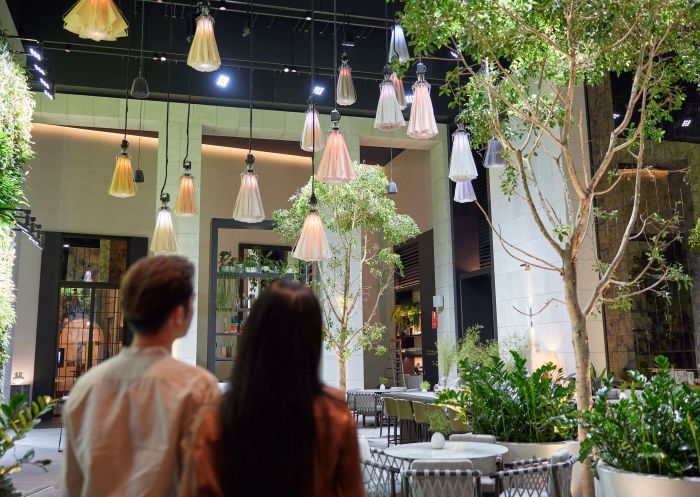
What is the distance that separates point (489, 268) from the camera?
1347cm

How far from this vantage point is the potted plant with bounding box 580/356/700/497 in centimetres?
330

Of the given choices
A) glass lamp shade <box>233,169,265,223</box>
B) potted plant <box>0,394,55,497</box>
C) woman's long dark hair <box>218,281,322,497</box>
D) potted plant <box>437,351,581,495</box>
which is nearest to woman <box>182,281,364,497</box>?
woman's long dark hair <box>218,281,322,497</box>

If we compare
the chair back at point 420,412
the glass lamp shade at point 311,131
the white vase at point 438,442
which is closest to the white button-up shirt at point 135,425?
the white vase at point 438,442

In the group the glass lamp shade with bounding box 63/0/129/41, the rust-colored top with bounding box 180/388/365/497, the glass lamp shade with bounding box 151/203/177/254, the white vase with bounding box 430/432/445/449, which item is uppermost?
the glass lamp shade with bounding box 63/0/129/41

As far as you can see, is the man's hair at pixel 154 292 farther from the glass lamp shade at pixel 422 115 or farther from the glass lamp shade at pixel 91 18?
the glass lamp shade at pixel 422 115

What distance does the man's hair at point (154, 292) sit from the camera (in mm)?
1579

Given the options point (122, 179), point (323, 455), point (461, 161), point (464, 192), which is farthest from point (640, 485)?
point (122, 179)

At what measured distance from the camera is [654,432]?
139 inches

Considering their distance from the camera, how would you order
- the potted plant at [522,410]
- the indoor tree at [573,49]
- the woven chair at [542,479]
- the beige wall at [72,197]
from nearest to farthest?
the woven chair at [542,479]
the indoor tree at [573,49]
the potted plant at [522,410]
the beige wall at [72,197]

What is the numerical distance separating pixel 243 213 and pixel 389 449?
3.06 metres

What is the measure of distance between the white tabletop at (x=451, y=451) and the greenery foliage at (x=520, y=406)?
63 cm

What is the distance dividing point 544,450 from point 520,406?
46cm

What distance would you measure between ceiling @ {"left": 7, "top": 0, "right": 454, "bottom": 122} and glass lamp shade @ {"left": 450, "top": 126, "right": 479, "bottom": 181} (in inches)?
225

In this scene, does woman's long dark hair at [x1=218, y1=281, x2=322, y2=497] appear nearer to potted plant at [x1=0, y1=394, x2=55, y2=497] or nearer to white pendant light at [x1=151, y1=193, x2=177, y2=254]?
potted plant at [x1=0, y1=394, x2=55, y2=497]
